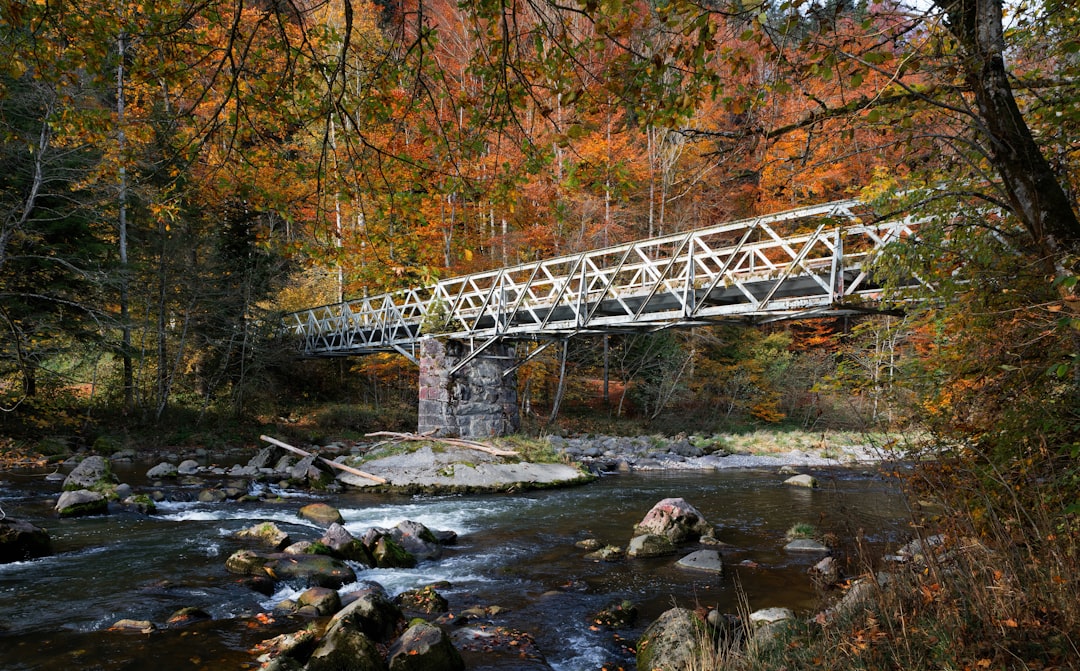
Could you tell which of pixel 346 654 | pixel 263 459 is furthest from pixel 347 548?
pixel 263 459

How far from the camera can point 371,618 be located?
5117 mm

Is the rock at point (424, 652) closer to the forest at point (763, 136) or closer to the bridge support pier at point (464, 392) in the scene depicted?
the forest at point (763, 136)

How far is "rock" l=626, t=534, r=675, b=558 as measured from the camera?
789 centimetres

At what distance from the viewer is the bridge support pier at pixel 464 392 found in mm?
16781

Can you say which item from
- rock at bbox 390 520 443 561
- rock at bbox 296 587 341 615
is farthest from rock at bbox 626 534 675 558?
rock at bbox 296 587 341 615

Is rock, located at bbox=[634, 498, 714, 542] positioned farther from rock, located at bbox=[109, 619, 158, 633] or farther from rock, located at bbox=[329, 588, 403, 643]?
rock, located at bbox=[109, 619, 158, 633]

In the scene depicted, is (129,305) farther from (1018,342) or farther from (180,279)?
(1018,342)

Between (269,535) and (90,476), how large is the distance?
5106 millimetres

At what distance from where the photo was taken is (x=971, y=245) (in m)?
4.37

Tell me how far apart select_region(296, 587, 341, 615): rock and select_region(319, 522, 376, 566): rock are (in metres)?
1.41

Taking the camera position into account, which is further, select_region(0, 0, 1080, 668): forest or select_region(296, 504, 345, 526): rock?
select_region(296, 504, 345, 526): rock

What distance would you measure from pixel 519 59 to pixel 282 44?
4.83 ft

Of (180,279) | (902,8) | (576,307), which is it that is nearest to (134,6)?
(902,8)

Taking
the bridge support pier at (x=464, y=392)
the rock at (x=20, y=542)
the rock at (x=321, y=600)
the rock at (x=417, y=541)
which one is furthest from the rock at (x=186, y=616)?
the bridge support pier at (x=464, y=392)
